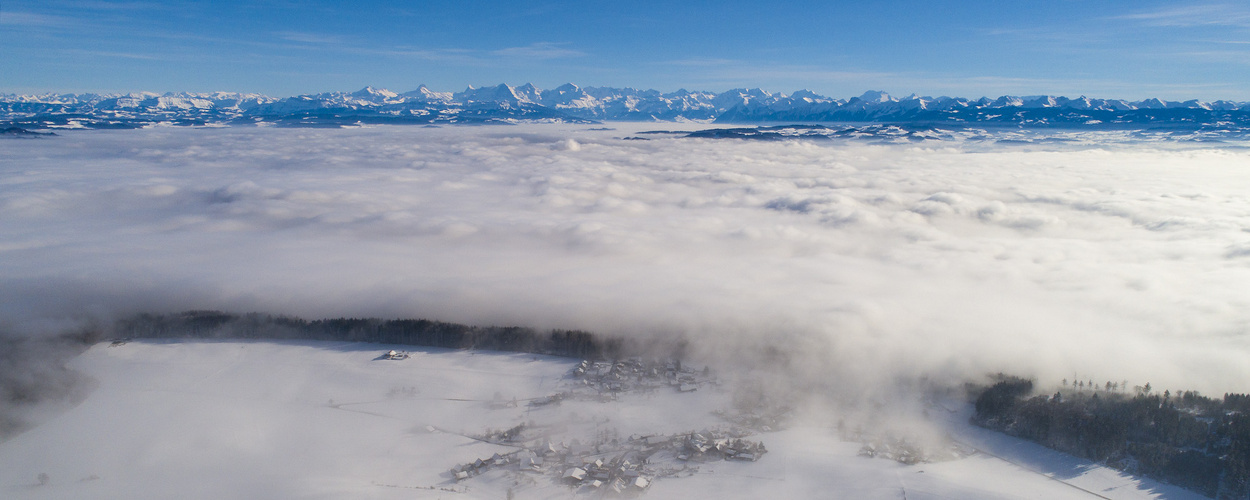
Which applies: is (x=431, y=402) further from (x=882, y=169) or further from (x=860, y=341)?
(x=882, y=169)

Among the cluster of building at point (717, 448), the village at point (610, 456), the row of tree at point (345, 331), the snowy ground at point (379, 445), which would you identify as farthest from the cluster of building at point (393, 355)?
the cluster of building at point (717, 448)

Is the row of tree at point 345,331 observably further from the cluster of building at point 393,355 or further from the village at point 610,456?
the village at point 610,456

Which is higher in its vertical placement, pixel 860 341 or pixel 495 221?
pixel 495 221

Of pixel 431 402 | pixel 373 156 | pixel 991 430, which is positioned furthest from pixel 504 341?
pixel 373 156

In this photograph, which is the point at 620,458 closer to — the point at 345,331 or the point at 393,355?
the point at 393,355

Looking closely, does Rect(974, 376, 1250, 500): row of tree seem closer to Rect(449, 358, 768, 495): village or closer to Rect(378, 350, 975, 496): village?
Rect(378, 350, 975, 496): village

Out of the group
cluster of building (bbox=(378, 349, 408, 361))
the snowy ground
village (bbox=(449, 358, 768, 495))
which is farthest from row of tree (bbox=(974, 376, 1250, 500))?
cluster of building (bbox=(378, 349, 408, 361))
